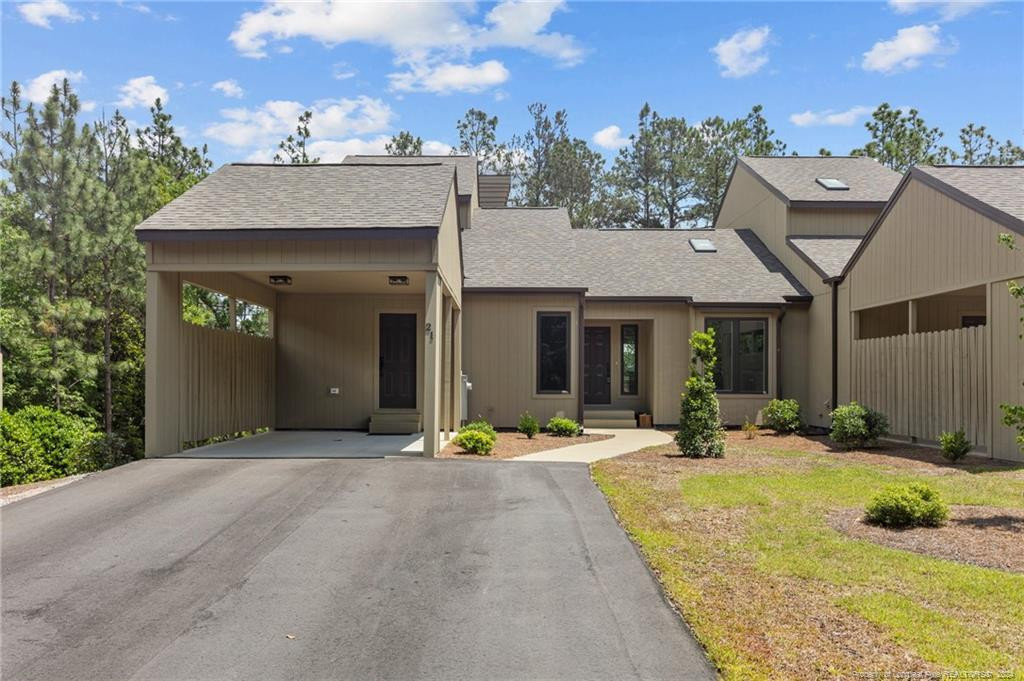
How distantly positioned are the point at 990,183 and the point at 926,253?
1483 millimetres

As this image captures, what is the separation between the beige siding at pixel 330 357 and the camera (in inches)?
597

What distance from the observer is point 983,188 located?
38.1 ft

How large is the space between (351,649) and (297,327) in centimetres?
1207

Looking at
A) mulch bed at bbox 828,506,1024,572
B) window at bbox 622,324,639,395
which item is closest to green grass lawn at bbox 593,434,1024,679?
mulch bed at bbox 828,506,1024,572

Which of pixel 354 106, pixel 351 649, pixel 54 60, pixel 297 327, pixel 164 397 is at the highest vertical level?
pixel 354 106

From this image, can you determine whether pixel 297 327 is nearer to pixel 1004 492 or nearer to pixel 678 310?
pixel 678 310

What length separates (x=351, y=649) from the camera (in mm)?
4066

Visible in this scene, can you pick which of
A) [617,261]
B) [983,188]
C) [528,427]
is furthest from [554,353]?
[983,188]

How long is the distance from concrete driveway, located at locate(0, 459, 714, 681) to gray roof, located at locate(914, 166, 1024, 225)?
821 cm

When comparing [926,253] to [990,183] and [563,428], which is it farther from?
[563,428]

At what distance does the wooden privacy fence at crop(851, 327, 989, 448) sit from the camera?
11.1 meters

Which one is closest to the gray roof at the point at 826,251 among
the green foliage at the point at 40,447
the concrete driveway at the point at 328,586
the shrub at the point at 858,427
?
the shrub at the point at 858,427

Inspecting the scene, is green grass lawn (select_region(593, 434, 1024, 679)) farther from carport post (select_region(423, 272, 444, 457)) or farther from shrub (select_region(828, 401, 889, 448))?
shrub (select_region(828, 401, 889, 448))

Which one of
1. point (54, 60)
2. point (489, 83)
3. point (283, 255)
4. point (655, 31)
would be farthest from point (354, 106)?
point (283, 255)
